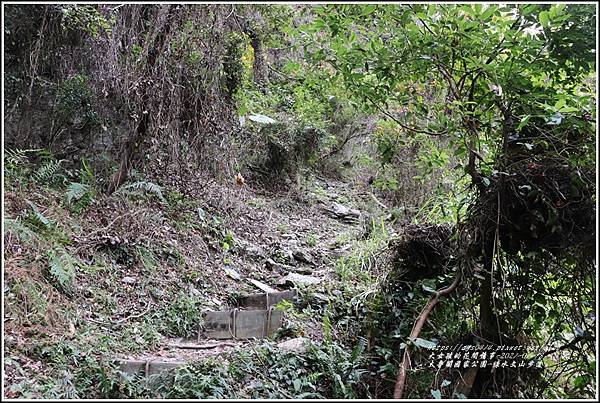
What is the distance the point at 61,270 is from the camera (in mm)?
3762

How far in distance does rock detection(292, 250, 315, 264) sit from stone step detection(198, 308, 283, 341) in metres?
2.14

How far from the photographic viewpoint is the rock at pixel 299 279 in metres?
5.55

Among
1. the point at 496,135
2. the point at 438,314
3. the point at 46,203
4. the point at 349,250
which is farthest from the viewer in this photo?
the point at 349,250

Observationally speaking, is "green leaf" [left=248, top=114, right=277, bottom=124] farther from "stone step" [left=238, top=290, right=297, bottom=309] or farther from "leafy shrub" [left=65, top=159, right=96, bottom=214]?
"stone step" [left=238, top=290, right=297, bottom=309]

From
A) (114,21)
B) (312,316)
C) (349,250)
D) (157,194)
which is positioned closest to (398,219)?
(349,250)

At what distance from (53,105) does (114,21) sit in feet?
4.21

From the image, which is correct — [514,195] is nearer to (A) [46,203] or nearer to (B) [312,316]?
(B) [312,316]

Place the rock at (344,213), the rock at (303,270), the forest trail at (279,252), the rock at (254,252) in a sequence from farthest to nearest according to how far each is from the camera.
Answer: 1. the rock at (344,213)
2. the rock at (254,252)
3. the rock at (303,270)
4. the forest trail at (279,252)

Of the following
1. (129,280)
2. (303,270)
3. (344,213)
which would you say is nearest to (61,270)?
(129,280)

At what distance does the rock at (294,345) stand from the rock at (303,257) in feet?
8.33

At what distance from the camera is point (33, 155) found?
515 centimetres

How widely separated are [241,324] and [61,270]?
1614 millimetres

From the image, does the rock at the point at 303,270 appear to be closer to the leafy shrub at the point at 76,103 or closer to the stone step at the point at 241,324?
the stone step at the point at 241,324

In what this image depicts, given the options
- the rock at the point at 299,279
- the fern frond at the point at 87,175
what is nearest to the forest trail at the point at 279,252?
the rock at the point at 299,279
